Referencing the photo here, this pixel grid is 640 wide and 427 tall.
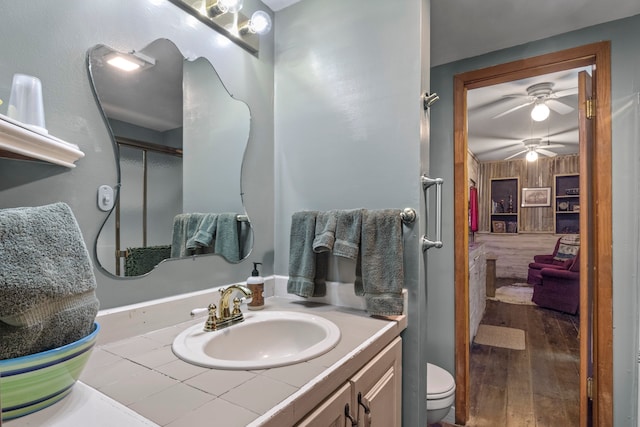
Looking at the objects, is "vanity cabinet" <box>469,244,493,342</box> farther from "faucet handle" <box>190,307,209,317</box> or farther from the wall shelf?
the wall shelf

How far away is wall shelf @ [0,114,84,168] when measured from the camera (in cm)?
67

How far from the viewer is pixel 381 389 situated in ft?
3.49

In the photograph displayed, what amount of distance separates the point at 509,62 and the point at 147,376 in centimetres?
237

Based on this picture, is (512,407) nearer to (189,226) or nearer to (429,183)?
(429,183)

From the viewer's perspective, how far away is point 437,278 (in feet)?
6.99

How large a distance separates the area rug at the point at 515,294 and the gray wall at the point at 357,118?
13.9 ft

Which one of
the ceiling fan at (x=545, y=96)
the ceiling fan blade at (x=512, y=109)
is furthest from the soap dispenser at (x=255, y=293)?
the ceiling fan blade at (x=512, y=109)

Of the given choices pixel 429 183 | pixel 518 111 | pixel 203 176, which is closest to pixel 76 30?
pixel 203 176

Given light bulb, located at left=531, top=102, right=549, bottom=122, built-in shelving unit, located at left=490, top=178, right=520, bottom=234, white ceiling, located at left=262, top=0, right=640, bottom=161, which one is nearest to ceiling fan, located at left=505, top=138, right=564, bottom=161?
built-in shelving unit, located at left=490, top=178, right=520, bottom=234

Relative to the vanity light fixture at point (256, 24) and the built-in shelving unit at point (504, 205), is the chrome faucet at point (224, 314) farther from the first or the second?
the built-in shelving unit at point (504, 205)

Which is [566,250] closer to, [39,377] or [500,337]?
[500,337]

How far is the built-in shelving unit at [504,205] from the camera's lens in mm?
6160

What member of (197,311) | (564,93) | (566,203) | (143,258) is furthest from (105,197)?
(566,203)

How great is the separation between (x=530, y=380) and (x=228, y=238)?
2556 millimetres
